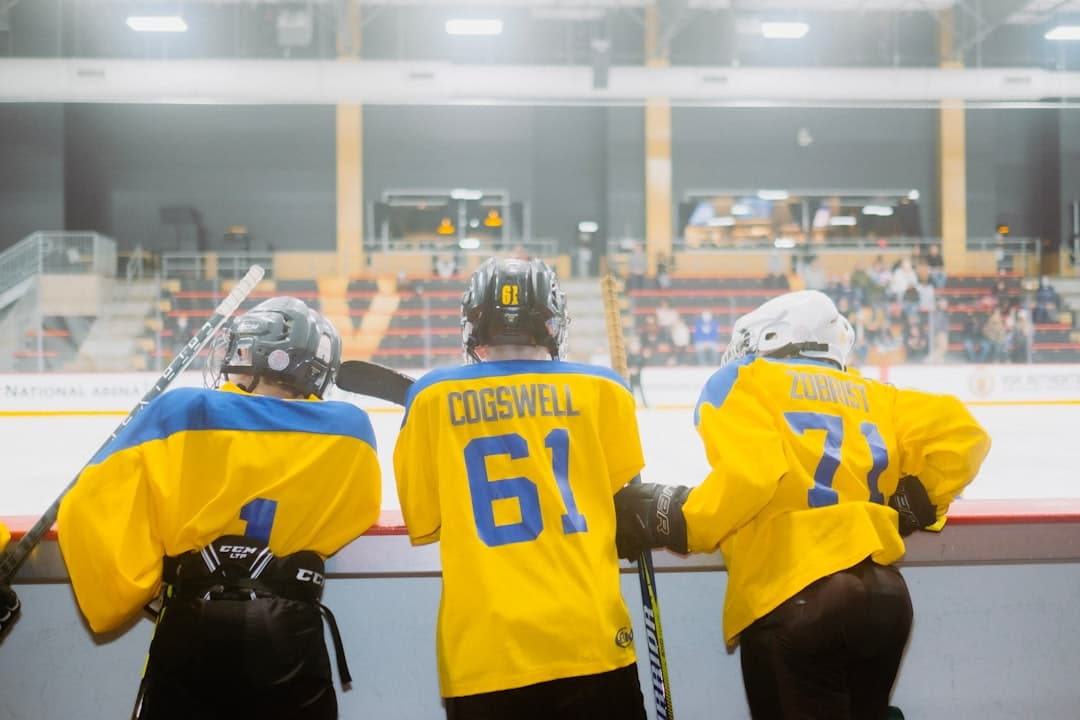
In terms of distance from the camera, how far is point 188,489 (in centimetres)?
127

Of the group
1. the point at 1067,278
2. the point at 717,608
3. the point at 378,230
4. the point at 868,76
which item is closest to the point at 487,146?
the point at 378,230

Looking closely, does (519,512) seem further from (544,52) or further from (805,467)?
(544,52)

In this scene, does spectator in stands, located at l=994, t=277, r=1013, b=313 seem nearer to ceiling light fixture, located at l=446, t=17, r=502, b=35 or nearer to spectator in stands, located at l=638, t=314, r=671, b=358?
spectator in stands, located at l=638, t=314, r=671, b=358

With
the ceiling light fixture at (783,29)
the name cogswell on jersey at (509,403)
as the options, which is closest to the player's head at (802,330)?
the name cogswell on jersey at (509,403)

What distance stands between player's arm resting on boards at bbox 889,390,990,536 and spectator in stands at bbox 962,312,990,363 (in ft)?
26.3

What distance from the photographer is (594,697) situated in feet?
3.95

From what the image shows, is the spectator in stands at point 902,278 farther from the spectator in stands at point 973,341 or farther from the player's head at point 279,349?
the player's head at point 279,349

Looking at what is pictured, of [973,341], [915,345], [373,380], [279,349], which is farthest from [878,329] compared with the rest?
[279,349]

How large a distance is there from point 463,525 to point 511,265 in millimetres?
409

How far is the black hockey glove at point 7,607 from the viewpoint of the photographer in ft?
4.89

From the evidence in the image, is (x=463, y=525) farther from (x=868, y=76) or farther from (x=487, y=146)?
(x=487, y=146)

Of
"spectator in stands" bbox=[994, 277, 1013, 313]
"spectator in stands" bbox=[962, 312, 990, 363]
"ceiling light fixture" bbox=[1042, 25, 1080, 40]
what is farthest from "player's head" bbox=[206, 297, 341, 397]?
"ceiling light fixture" bbox=[1042, 25, 1080, 40]

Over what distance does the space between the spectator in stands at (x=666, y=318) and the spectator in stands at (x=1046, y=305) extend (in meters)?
3.91

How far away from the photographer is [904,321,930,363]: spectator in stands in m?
8.80
